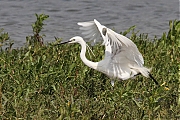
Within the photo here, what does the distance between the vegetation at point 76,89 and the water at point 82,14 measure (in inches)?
112

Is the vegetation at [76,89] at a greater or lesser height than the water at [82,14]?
greater

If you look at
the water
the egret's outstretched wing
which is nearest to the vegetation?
the egret's outstretched wing

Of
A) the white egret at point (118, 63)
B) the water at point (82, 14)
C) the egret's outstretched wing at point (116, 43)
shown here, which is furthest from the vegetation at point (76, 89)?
the water at point (82, 14)

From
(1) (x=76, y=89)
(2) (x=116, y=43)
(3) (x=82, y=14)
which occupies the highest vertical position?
(2) (x=116, y=43)

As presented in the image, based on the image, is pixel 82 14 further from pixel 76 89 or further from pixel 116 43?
pixel 116 43

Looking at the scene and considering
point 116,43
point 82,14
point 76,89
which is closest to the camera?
point 116,43

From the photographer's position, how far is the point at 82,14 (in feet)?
36.7

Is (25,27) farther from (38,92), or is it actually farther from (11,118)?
(11,118)

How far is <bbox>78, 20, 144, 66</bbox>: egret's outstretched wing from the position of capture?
5.23 meters

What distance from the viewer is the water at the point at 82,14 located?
10023mm

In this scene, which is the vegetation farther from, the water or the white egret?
the water

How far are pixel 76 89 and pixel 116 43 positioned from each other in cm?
67

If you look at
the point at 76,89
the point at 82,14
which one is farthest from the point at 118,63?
the point at 82,14

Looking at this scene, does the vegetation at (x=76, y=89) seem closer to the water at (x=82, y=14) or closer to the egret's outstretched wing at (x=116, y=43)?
the egret's outstretched wing at (x=116, y=43)
